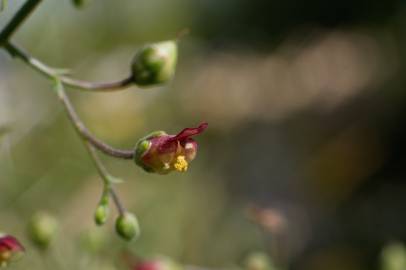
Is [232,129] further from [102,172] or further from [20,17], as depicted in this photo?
[20,17]

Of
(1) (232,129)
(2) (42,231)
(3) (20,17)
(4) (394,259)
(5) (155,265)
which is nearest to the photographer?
(3) (20,17)

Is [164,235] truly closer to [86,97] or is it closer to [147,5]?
[86,97]

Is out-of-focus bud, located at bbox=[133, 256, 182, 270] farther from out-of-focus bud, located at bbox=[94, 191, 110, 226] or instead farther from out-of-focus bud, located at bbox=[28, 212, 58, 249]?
out-of-focus bud, located at bbox=[94, 191, 110, 226]

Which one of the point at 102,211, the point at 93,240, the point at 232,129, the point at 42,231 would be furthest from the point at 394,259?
the point at 232,129

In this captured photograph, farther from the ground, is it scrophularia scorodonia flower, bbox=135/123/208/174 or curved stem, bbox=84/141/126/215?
scrophularia scorodonia flower, bbox=135/123/208/174

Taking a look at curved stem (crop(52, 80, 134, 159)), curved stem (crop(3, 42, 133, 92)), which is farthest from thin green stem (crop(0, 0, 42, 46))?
curved stem (crop(52, 80, 134, 159))

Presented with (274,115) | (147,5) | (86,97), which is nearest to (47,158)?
(86,97)
